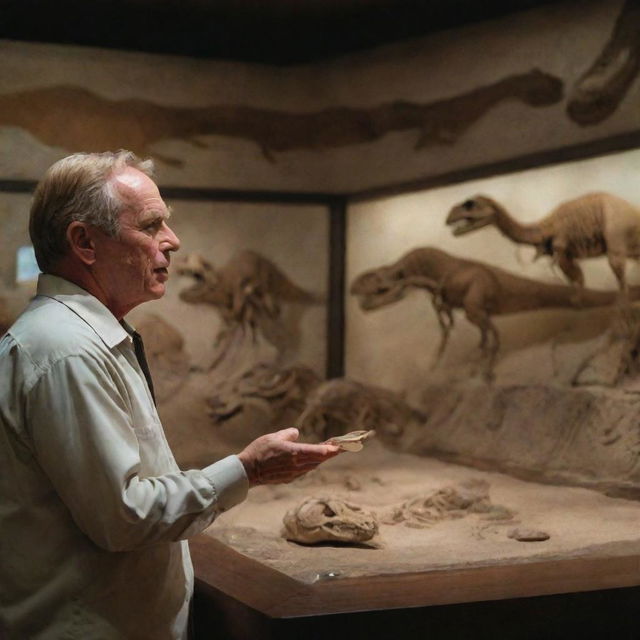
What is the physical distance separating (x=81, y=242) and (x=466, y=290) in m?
5.26

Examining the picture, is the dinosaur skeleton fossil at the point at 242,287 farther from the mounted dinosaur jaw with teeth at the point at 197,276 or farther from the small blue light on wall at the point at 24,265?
the small blue light on wall at the point at 24,265

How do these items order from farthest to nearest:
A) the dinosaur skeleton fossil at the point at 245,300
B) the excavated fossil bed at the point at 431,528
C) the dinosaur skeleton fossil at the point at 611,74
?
the dinosaur skeleton fossil at the point at 245,300
the dinosaur skeleton fossil at the point at 611,74
the excavated fossil bed at the point at 431,528

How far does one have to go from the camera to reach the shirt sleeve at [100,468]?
6.83ft

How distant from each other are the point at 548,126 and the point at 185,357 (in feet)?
11.6

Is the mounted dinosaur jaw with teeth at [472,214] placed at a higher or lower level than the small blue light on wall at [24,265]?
higher

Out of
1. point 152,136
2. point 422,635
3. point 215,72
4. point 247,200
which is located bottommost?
point 422,635

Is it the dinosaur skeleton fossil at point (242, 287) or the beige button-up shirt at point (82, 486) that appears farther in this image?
the dinosaur skeleton fossil at point (242, 287)

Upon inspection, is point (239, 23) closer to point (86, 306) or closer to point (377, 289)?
point (377, 289)

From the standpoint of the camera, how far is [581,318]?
22.1 feet

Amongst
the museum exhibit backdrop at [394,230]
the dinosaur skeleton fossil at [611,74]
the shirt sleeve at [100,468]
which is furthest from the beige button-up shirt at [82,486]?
the dinosaur skeleton fossil at [611,74]

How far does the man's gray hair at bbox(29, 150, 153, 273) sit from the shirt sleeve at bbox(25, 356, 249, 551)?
38cm

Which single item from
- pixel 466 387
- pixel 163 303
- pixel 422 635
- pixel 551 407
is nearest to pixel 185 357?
pixel 163 303

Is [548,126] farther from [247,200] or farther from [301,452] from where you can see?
[301,452]

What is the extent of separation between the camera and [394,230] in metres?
8.23
